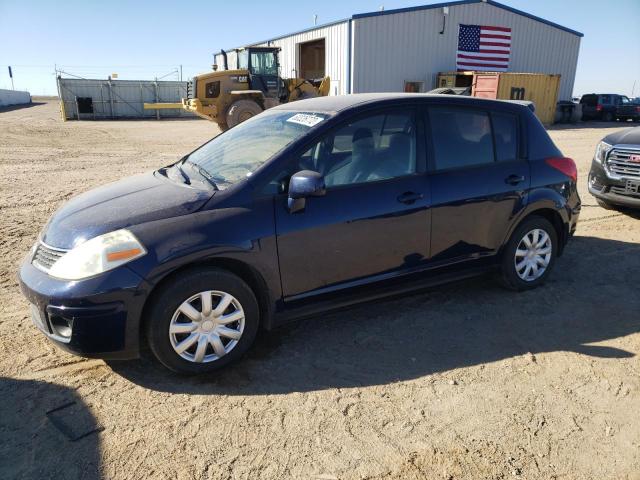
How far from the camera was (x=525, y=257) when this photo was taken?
13.8 ft

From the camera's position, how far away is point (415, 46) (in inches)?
942

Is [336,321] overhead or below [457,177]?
below

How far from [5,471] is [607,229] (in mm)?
6518

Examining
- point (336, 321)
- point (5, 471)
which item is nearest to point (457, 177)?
point (336, 321)

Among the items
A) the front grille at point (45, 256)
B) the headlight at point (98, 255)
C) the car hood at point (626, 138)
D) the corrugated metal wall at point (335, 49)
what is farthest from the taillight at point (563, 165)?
the corrugated metal wall at point (335, 49)

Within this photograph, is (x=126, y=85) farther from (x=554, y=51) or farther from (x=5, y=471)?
(x=5, y=471)

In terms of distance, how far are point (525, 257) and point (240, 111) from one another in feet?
47.6

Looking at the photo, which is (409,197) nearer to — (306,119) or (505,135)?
(306,119)

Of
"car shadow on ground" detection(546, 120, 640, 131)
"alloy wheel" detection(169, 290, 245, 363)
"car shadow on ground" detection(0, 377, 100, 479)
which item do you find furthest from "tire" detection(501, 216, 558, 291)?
"car shadow on ground" detection(546, 120, 640, 131)

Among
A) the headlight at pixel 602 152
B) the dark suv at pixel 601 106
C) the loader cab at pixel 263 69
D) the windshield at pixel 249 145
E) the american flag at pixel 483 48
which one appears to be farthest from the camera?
the dark suv at pixel 601 106

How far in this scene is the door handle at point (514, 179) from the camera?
13.0 ft

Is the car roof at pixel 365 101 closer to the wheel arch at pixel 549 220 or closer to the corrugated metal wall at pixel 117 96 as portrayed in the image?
the wheel arch at pixel 549 220

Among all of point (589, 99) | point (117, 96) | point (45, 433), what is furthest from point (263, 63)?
point (589, 99)

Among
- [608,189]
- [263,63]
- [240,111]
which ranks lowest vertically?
[608,189]
